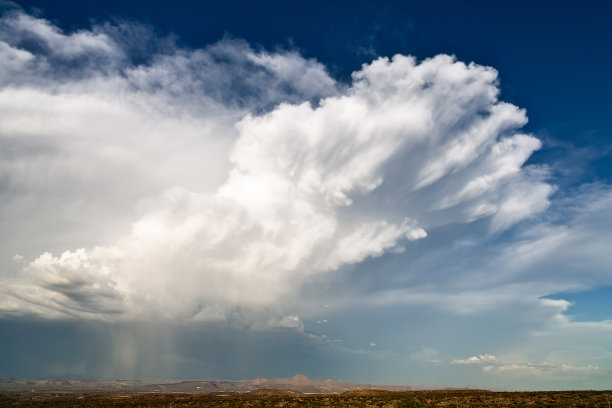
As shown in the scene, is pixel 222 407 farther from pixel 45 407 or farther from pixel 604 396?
pixel 604 396

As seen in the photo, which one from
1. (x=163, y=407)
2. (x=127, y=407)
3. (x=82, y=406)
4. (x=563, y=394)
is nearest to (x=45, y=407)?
(x=82, y=406)

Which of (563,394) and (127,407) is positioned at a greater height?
Answer: (563,394)

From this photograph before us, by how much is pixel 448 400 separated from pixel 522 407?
636 inches

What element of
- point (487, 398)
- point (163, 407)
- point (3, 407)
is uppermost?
point (487, 398)

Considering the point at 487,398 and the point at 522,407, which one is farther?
the point at 487,398

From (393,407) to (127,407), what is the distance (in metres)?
70.8

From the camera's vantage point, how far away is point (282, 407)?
79188mm

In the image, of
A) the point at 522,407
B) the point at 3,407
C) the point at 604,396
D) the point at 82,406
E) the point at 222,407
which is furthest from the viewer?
the point at 3,407

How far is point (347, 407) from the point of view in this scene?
243ft

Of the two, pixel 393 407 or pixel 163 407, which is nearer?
pixel 393 407

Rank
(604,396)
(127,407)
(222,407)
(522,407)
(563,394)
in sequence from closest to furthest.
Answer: (522,407)
(604,396)
(563,394)
(222,407)
(127,407)

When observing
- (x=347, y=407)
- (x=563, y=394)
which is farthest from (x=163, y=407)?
(x=563, y=394)

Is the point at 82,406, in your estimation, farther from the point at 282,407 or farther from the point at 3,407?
the point at 282,407

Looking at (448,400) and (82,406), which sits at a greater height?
(448,400)
